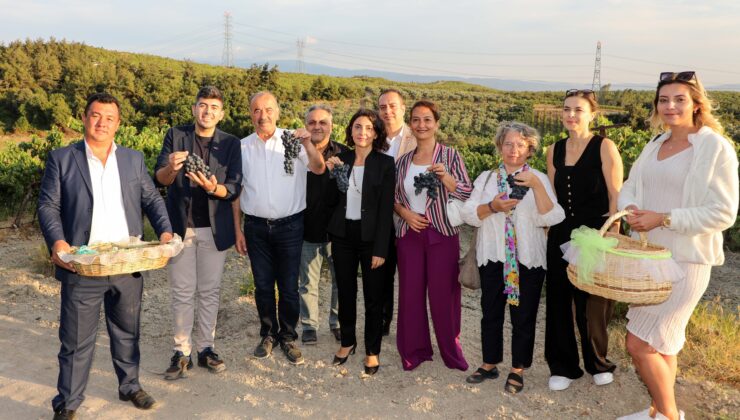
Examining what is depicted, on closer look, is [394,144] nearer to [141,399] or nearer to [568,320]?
[568,320]

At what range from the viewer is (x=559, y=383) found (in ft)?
13.9

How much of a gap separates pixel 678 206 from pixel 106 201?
374cm

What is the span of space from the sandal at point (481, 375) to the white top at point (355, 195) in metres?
1.61

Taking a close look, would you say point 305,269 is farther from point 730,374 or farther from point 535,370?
point 730,374

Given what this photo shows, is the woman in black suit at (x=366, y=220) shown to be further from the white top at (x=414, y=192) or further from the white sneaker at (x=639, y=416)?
the white sneaker at (x=639, y=416)

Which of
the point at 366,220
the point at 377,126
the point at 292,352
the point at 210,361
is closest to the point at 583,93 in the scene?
the point at 377,126

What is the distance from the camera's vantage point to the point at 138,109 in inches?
1297

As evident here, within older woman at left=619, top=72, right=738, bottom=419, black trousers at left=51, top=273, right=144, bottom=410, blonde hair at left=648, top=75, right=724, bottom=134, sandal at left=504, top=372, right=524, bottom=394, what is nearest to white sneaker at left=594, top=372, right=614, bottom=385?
sandal at left=504, top=372, right=524, bottom=394

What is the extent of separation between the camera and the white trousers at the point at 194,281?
441 centimetres

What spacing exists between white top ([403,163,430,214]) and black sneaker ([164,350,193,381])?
2.33 m

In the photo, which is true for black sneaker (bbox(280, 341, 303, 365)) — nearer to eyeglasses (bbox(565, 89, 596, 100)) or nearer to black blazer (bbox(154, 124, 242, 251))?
black blazer (bbox(154, 124, 242, 251))

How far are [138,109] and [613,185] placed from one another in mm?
33767

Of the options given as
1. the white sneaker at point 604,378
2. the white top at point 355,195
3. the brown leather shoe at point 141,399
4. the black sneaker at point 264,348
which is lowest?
the brown leather shoe at point 141,399

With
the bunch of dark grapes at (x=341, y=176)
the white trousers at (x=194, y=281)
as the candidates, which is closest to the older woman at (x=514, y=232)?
the bunch of dark grapes at (x=341, y=176)
